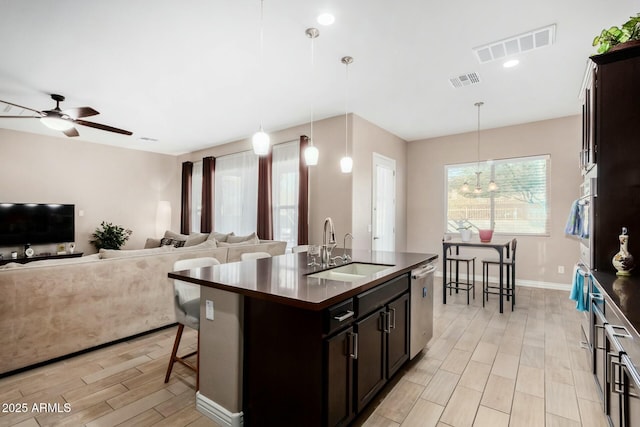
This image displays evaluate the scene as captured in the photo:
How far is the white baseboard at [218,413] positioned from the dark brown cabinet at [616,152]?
8.74ft

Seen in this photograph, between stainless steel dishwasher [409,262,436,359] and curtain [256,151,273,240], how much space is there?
11.9 ft

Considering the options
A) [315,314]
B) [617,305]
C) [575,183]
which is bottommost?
[315,314]

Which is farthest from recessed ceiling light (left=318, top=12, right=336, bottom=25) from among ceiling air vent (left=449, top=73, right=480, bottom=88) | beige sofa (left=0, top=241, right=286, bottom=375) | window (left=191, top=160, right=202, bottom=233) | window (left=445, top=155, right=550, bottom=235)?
window (left=191, top=160, right=202, bottom=233)

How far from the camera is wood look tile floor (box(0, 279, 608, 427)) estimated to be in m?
1.96

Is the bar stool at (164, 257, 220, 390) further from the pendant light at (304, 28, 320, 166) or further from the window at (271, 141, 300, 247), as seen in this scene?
the window at (271, 141, 300, 247)

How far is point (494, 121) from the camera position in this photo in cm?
532

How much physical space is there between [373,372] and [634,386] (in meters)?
1.25

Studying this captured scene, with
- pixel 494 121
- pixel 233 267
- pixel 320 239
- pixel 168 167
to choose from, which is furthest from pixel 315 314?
pixel 168 167

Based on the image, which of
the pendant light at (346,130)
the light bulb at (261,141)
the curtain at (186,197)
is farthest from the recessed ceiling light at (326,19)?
the curtain at (186,197)

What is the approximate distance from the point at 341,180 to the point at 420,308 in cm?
271

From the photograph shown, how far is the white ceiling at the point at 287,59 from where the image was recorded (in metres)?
2.46

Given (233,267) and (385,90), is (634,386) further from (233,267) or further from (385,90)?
(385,90)

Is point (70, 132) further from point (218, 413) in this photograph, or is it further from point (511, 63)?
point (511, 63)

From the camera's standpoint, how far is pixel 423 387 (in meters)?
2.31
